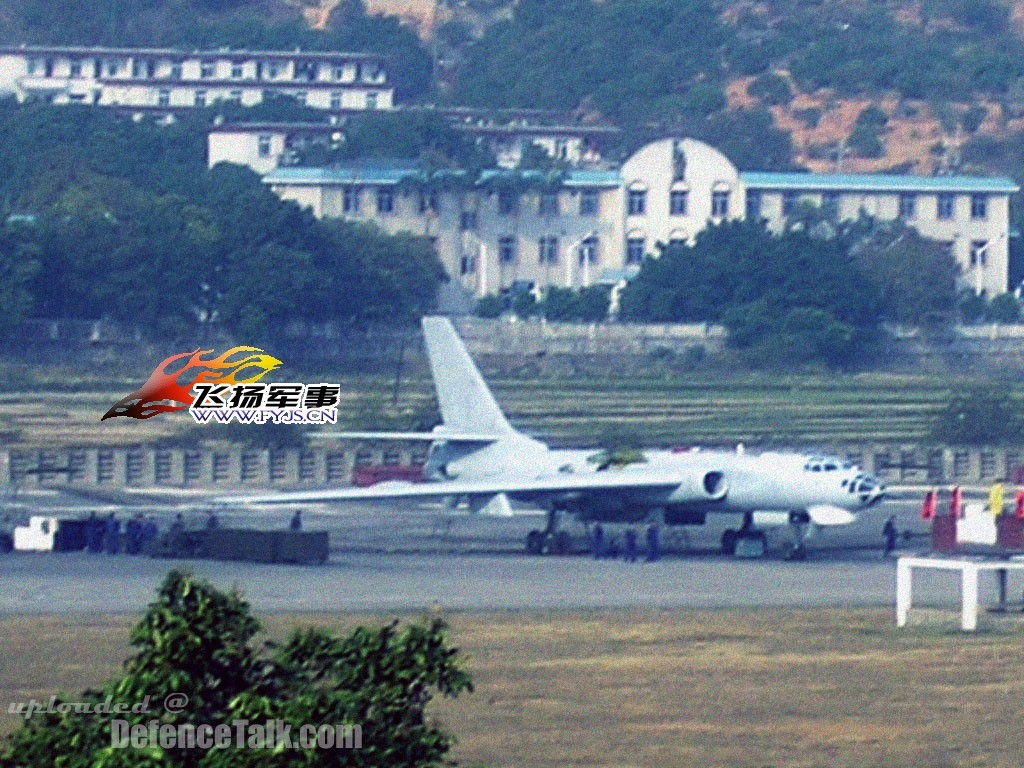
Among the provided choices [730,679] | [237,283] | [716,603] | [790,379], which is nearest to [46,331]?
[237,283]

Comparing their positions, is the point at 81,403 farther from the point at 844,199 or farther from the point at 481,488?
the point at 844,199

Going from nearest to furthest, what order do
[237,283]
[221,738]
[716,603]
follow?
[221,738] → [716,603] → [237,283]

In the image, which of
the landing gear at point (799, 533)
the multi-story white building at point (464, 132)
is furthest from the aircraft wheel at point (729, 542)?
the multi-story white building at point (464, 132)

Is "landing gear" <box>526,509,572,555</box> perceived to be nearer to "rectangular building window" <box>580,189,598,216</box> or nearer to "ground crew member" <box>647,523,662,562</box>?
"ground crew member" <box>647,523,662,562</box>

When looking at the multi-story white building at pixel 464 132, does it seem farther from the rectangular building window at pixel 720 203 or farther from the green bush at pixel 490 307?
the green bush at pixel 490 307

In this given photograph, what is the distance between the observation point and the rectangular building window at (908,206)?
14396cm

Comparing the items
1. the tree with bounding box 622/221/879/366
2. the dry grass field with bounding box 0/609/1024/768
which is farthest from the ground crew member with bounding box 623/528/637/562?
the tree with bounding box 622/221/879/366

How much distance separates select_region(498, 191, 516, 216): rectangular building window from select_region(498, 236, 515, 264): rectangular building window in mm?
1468

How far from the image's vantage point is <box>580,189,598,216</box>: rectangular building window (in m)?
140

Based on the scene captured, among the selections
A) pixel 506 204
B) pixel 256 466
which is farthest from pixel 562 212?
pixel 256 466

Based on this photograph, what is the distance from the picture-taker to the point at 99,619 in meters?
39.0

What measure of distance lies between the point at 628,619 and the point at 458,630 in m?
3.10

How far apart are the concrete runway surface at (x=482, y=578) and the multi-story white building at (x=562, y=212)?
77891mm

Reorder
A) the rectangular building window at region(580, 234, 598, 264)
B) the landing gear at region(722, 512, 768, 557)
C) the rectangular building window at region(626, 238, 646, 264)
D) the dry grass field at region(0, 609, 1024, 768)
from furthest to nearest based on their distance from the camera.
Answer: the rectangular building window at region(580, 234, 598, 264) → the rectangular building window at region(626, 238, 646, 264) → the landing gear at region(722, 512, 768, 557) → the dry grass field at region(0, 609, 1024, 768)
